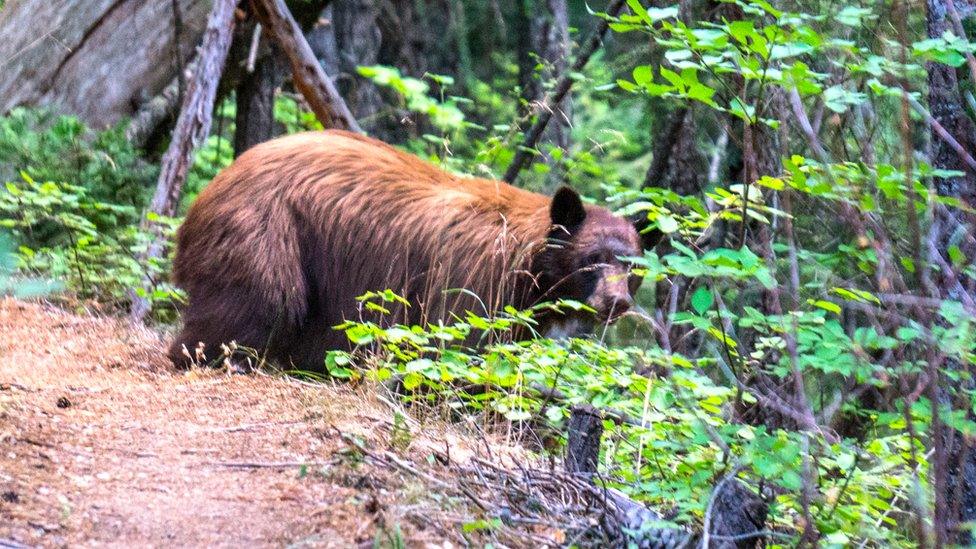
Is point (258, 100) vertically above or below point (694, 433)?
above

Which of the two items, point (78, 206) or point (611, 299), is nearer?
point (611, 299)

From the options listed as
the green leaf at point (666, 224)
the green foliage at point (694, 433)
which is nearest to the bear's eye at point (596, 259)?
the green foliage at point (694, 433)

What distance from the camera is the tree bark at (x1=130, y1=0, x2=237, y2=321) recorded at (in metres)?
7.98

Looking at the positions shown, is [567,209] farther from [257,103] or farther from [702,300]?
[257,103]

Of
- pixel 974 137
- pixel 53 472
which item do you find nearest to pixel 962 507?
pixel 974 137

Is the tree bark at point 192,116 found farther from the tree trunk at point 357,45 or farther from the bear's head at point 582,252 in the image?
the tree trunk at point 357,45

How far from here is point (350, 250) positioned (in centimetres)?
697

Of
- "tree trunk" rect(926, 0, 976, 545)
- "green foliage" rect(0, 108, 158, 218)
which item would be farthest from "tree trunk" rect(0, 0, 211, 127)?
"tree trunk" rect(926, 0, 976, 545)

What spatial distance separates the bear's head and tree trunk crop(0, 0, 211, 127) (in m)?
4.30

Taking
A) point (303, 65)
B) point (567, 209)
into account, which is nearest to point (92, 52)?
point (303, 65)

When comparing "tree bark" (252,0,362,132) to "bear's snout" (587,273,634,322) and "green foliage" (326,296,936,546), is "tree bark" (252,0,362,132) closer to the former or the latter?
"bear's snout" (587,273,634,322)

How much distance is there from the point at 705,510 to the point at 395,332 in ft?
5.38

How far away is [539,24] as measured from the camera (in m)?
14.2

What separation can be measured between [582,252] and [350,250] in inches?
62.2
